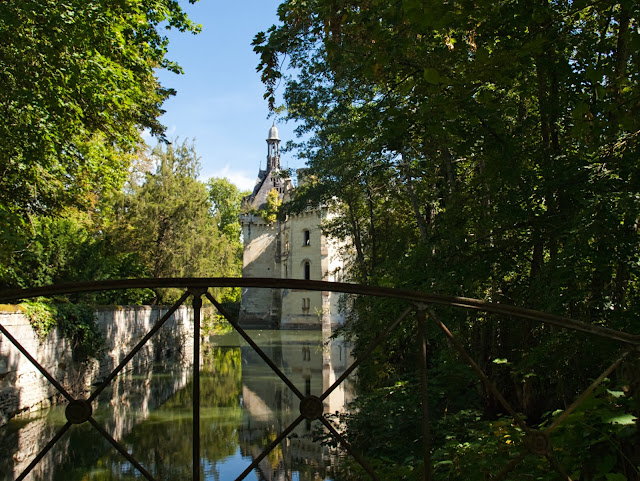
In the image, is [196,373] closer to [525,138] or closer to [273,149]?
[525,138]

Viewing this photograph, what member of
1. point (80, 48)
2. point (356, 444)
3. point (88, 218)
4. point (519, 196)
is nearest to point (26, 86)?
point (80, 48)

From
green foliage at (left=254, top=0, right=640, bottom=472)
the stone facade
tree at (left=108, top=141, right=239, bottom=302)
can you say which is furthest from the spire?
green foliage at (left=254, top=0, right=640, bottom=472)

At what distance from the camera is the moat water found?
8383 millimetres

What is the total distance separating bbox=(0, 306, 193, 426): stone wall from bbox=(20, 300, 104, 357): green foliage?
0.19 meters

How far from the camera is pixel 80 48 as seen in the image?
949cm

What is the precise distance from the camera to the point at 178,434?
1061 cm

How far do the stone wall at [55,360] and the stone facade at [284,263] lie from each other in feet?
77.6

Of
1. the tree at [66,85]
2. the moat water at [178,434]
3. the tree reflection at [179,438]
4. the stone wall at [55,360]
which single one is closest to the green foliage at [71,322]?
the stone wall at [55,360]

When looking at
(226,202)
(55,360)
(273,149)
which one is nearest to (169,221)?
(55,360)

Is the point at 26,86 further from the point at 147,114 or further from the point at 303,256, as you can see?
the point at 303,256

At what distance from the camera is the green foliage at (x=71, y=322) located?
1209 centimetres

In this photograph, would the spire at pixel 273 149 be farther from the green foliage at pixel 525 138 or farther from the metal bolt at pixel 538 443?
the metal bolt at pixel 538 443

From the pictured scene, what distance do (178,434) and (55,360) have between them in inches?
163

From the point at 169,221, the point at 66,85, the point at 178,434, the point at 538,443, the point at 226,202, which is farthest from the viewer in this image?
the point at 226,202
